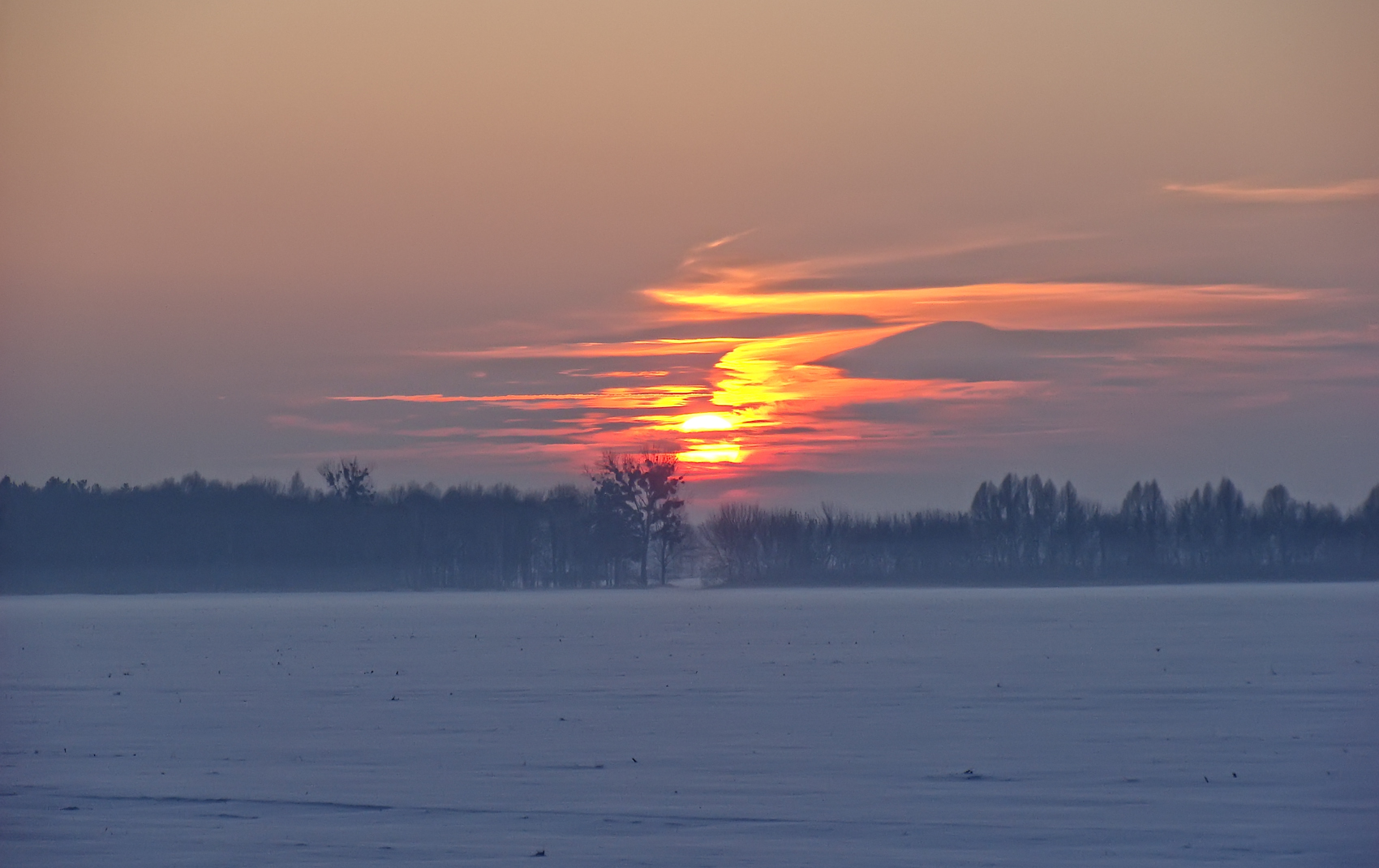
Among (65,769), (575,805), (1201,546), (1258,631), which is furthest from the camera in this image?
(1201,546)

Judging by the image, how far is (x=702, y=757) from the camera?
16172 mm

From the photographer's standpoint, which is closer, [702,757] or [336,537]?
[702,757]

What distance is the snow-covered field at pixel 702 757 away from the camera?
38.9ft

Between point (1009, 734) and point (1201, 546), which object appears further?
point (1201, 546)

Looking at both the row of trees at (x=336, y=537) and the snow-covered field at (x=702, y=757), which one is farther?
the row of trees at (x=336, y=537)

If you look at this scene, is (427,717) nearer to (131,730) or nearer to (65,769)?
(131,730)

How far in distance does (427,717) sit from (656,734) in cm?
364

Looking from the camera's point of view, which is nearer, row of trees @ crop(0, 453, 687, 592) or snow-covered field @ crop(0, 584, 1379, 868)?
snow-covered field @ crop(0, 584, 1379, 868)

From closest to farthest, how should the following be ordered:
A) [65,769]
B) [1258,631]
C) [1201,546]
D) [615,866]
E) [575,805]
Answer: [615,866] → [575,805] → [65,769] → [1258,631] → [1201,546]

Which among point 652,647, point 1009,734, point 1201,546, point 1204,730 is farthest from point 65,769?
point 1201,546

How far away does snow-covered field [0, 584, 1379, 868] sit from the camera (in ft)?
38.9

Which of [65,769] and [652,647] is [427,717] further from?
[652,647]

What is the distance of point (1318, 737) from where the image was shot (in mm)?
17078

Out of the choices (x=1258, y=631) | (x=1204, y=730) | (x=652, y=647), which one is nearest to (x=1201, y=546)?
(x=1258, y=631)
